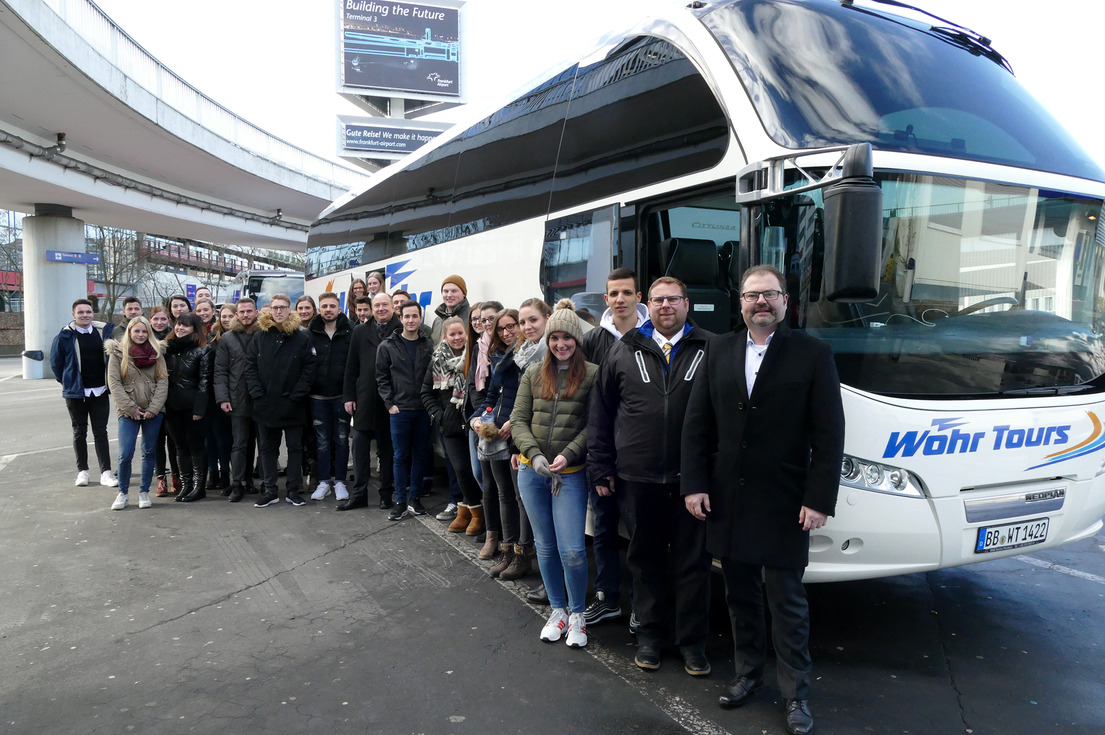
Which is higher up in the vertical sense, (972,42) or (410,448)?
(972,42)

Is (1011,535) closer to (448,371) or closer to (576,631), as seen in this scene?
(576,631)

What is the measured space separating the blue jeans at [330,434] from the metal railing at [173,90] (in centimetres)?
1058

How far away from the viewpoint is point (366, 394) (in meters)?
7.32

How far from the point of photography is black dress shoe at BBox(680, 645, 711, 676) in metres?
3.85

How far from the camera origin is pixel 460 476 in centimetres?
648

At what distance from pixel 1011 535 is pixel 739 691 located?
160cm

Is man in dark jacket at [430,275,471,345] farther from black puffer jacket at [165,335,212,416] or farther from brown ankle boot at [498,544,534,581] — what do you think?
black puffer jacket at [165,335,212,416]

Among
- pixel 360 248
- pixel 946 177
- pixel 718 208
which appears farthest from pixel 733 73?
pixel 360 248

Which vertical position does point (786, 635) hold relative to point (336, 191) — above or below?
below

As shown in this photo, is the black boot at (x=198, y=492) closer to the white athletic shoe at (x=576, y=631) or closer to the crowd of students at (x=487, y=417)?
the crowd of students at (x=487, y=417)

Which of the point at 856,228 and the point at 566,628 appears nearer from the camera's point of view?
the point at 856,228

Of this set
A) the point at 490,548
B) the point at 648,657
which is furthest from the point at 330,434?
the point at 648,657

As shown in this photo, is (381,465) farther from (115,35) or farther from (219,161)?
(219,161)

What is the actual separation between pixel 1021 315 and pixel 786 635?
6.77 feet
